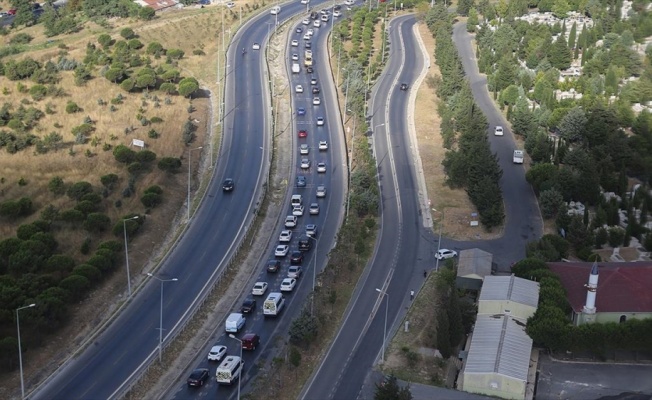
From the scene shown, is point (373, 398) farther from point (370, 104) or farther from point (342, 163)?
point (370, 104)

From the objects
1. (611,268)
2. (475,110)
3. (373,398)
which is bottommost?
(373,398)

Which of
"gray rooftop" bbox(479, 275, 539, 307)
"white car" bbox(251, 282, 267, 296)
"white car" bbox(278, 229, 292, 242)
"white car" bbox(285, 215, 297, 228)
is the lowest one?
"white car" bbox(251, 282, 267, 296)

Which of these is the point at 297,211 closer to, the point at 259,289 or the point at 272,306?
the point at 259,289

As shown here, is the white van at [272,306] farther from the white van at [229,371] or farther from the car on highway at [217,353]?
the white van at [229,371]

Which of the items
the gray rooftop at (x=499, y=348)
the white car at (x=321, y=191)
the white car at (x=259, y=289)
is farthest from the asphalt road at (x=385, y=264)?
the white car at (x=259, y=289)

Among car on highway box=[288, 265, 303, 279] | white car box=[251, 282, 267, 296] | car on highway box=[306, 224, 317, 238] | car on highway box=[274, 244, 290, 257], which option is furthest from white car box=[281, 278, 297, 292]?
car on highway box=[306, 224, 317, 238]

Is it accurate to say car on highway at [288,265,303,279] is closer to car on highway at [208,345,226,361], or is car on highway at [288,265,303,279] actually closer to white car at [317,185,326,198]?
car on highway at [208,345,226,361]

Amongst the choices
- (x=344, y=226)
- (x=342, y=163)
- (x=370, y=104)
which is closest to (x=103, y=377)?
(x=344, y=226)
